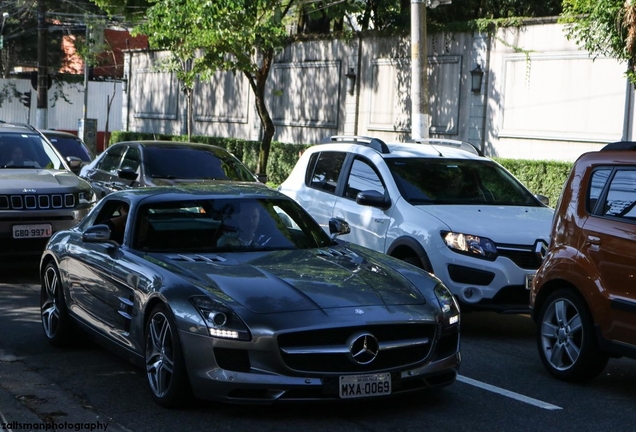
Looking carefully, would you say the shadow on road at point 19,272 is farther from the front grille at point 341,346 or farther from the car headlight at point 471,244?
the front grille at point 341,346

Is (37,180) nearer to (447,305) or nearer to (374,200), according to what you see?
(374,200)

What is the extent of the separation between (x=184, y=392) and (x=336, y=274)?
52.1 inches

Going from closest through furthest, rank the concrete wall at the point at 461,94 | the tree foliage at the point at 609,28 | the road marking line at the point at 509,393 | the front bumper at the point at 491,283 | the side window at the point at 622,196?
the road marking line at the point at 509,393 < the side window at the point at 622,196 < the front bumper at the point at 491,283 < the tree foliage at the point at 609,28 < the concrete wall at the point at 461,94

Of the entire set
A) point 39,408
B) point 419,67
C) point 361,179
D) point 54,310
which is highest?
point 419,67

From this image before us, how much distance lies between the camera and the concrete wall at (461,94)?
21.1 m

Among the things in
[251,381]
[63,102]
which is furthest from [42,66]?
[251,381]

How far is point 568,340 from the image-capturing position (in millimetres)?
7961

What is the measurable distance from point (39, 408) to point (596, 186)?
429 cm

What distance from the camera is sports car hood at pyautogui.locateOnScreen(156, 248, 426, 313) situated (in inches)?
259

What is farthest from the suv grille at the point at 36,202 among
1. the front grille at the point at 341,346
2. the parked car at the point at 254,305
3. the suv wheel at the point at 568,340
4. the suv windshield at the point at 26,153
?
the front grille at the point at 341,346

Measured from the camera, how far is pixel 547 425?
6.61 m

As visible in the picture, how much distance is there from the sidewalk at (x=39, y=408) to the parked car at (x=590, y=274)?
3424 mm

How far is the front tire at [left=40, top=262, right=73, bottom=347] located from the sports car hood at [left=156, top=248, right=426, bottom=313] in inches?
72.9

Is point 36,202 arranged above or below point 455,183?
below
